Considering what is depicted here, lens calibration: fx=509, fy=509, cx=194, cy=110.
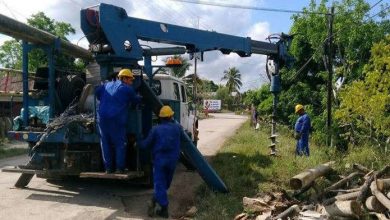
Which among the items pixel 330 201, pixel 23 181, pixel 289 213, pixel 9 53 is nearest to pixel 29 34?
pixel 23 181

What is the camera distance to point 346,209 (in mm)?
6691

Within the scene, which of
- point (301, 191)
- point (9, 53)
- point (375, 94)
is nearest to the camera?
point (301, 191)

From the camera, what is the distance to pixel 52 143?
931cm

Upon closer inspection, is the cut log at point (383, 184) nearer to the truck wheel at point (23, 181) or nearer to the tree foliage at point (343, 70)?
the tree foliage at point (343, 70)

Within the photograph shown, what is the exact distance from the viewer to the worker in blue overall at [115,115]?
8445 mm

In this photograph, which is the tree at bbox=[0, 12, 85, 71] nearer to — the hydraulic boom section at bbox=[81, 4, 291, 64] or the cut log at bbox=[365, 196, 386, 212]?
the hydraulic boom section at bbox=[81, 4, 291, 64]

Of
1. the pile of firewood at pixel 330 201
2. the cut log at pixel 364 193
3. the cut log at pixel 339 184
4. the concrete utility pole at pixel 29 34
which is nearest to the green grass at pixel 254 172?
the pile of firewood at pixel 330 201

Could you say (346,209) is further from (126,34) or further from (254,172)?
(126,34)

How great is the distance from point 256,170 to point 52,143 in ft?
14.2

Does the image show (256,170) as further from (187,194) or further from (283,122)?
(283,122)

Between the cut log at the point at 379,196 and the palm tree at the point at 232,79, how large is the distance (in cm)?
8977

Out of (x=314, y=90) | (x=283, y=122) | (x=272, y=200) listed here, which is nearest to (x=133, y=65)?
(x=272, y=200)

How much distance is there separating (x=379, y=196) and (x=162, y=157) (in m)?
3.27

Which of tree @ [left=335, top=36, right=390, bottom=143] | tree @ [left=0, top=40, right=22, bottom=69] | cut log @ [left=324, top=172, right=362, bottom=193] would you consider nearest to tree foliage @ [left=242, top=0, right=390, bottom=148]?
tree @ [left=335, top=36, right=390, bottom=143]
